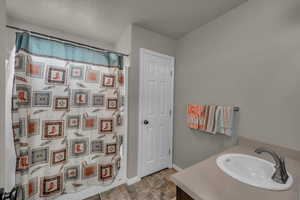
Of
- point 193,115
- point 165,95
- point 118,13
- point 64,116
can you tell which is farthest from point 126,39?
point 193,115

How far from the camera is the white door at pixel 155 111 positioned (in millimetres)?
1793

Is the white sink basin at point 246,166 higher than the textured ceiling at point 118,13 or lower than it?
lower

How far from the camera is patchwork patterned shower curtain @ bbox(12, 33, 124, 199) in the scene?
1.11 metres

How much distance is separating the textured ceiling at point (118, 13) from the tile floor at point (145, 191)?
234cm

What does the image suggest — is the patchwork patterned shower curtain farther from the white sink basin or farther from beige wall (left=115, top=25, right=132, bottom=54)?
the white sink basin

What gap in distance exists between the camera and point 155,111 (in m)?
1.92

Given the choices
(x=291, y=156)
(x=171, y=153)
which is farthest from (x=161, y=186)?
(x=291, y=156)

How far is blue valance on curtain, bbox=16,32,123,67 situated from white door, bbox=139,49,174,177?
46 cm

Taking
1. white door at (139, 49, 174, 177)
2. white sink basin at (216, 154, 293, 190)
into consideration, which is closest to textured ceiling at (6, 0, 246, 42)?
white door at (139, 49, 174, 177)

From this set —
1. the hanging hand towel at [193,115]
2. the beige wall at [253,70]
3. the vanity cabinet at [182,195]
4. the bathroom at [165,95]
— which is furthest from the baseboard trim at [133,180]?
the vanity cabinet at [182,195]

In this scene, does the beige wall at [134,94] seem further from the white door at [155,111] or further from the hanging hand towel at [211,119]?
the hanging hand towel at [211,119]

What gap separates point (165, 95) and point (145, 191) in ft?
4.70

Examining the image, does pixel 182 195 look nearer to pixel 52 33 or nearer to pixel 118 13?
pixel 118 13

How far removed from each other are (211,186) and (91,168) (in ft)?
4.70
